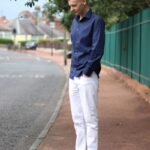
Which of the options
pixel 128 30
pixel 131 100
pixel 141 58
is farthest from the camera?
pixel 128 30

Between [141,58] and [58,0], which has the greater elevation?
[58,0]

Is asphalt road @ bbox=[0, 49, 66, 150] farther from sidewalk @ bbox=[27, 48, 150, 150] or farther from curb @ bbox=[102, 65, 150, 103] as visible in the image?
curb @ bbox=[102, 65, 150, 103]

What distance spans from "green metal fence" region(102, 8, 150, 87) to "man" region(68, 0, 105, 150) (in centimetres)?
990

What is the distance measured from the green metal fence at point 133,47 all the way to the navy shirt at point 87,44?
392 inches

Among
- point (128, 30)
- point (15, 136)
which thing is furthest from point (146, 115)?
point (128, 30)

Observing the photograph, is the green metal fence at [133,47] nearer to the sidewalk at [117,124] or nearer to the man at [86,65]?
the sidewalk at [117,124]

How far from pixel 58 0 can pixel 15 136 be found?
22.7ft

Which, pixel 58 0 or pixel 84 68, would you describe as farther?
pixel 58 0

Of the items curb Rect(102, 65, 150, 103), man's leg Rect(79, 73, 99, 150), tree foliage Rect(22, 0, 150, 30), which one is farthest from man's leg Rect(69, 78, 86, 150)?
tree foliage Rect(22, 0, 150, 30)

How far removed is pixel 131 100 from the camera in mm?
15609

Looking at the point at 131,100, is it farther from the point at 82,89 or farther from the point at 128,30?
the point at 82,89

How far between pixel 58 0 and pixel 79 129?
9699 millimetres

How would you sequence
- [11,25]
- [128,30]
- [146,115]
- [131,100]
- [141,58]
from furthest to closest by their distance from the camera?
[11,25], [128,30], [141,58], [131,100], [146,115]

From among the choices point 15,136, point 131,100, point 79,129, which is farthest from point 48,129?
point 131,100
